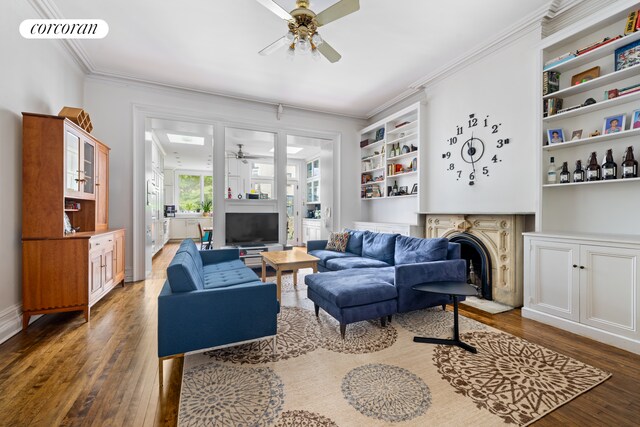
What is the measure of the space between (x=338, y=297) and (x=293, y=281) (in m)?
2.02

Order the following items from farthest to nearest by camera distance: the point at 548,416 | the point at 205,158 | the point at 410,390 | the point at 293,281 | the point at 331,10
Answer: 1. the point at 205,158
2. the point at 293,281
3. the point at 331,10
4. the point at 410,390
5. the point at 548,416

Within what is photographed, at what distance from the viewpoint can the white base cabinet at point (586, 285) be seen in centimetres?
234

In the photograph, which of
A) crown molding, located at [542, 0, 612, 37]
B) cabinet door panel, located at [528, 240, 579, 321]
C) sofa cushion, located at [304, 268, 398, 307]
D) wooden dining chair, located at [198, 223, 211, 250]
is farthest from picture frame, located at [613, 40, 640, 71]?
wooden dining chair, located at [198, 223, 211, 250]

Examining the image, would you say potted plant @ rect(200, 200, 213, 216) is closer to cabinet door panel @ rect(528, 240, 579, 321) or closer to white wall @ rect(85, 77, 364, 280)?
white wall @ rect(85, 77, 364, 280)

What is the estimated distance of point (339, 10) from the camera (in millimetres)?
2492

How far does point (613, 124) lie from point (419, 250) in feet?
7.23

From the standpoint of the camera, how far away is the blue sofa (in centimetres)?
190

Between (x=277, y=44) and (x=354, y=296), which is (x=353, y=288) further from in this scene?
(x=277, y=44)

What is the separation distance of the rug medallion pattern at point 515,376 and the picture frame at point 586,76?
8.96 ft

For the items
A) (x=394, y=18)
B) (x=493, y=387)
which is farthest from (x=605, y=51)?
(x=493, y=387)

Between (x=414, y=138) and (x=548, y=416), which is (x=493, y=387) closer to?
(x=548, y=416)

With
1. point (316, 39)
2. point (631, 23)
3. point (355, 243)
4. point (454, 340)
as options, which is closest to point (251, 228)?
point (355, 243)

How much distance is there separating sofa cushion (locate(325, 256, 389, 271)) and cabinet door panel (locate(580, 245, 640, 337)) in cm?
206

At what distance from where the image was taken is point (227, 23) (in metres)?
3.25
